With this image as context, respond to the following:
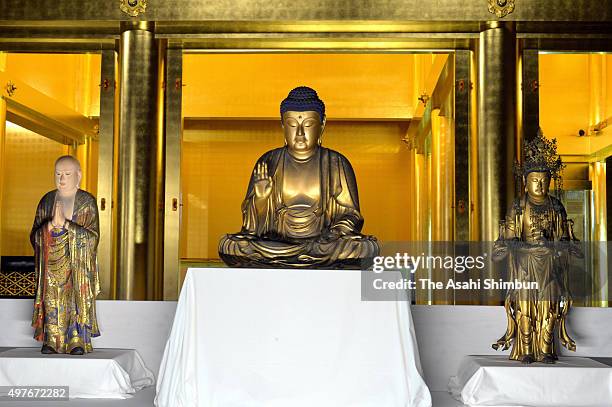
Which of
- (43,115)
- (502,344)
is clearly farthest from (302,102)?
(43,115)

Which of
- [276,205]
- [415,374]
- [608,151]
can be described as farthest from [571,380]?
[608,151]

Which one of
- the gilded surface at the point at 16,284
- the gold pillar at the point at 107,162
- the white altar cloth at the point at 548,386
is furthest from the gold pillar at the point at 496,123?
the gilded surface at the point at 16,284

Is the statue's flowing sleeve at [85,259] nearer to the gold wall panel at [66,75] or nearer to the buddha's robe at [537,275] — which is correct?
the buddha's robe at [537,275]

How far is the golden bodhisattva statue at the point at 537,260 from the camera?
13.6 ft

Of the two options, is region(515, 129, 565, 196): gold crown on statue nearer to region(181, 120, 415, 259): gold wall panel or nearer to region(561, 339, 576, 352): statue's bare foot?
region(561, 339, 576, 352): statue's bare foot

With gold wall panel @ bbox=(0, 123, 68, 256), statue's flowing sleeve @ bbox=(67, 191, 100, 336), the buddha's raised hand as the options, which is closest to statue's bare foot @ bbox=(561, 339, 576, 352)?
the buddha's raised hand

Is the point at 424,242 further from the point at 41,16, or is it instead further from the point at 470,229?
the point at 41,16

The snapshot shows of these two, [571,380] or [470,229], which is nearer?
[571,380]

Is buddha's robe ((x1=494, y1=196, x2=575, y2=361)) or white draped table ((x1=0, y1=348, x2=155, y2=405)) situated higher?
buddha's robe ((x1=494, y1=196, x2=575, y2=361))

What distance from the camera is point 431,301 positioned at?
6.95m

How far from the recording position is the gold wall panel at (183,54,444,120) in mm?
7043

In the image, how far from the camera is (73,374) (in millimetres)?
4164

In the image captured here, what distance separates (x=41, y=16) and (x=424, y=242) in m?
3.39

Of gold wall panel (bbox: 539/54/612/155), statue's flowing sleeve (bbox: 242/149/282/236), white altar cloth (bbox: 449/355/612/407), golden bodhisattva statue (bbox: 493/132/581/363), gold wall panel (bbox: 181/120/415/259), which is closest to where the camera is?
white altar cloth (bbox: 449/355/612/407)
